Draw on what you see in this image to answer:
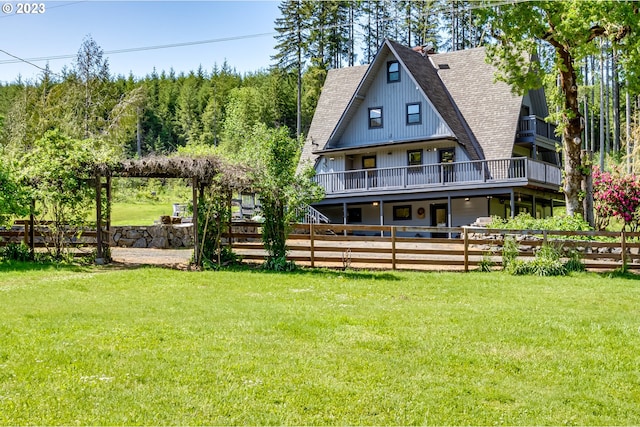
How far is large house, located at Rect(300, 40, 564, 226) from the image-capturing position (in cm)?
2931

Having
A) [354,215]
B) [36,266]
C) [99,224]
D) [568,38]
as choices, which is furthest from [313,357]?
[354,215]

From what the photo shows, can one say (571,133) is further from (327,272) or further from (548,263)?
(327,272)

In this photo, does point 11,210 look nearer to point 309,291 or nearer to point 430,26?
point 309,291

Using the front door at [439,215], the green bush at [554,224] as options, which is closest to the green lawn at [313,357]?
the green bush at [554,224]

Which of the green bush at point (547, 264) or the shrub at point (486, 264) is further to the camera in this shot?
the shrub at point (486, 264)

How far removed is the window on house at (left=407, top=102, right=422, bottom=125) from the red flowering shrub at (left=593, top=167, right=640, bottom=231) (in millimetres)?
8675

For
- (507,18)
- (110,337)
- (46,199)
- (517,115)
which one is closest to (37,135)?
(46,199)

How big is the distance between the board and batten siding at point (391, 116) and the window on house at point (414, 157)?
869 mm

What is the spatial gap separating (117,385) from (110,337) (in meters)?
2.12

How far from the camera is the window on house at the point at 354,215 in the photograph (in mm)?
34062

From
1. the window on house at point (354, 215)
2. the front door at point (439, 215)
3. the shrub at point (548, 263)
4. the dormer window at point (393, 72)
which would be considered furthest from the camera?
the window on house at point (354, 215)

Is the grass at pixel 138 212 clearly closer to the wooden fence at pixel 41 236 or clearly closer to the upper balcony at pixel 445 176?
the upper balcony at pixel 445 176

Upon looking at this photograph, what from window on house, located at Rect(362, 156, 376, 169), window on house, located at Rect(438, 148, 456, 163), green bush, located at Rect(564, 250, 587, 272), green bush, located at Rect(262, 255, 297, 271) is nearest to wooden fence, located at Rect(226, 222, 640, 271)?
green bush, located at Rect(564, 250, 587, 272)

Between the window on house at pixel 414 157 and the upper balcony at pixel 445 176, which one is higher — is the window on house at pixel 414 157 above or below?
above
